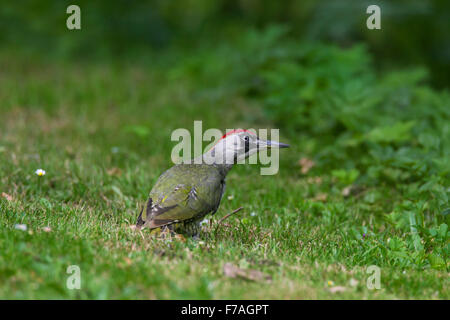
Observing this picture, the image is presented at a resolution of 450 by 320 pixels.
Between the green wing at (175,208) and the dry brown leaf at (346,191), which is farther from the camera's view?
the dry brown leaf at (346,191)

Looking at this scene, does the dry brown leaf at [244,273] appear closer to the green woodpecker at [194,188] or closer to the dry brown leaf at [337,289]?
the dry brown leaf at [337,289]

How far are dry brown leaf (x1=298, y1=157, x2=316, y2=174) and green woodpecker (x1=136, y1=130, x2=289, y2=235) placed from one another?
1.97 m

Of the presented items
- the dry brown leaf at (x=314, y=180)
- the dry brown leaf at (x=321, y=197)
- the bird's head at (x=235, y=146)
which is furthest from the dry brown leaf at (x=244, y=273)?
the dry brown leaf at (x=314, y=180)

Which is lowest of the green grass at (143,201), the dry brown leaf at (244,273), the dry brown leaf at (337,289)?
the dry brown leaf at (337,289)

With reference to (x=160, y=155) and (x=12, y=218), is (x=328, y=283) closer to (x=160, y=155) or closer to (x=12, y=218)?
(x=12, y=218)

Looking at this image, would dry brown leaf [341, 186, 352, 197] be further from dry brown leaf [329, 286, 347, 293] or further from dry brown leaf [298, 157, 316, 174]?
dry brown leaf [329, 286, 347, 293]

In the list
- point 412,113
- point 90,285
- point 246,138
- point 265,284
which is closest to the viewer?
point 90,285

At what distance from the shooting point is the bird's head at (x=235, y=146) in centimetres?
471

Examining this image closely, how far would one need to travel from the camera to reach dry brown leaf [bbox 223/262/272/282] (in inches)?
143

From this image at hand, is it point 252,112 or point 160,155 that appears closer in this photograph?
point 160,155

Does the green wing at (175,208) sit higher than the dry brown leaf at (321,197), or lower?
lower

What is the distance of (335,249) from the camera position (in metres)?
4.41
